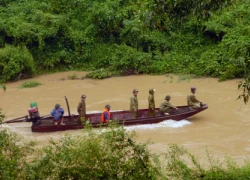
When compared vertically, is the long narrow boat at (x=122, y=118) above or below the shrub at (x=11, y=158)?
below

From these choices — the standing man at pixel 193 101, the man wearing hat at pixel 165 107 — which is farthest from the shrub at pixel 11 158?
the standing man at pixel 193 101

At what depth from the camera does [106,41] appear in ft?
80.0

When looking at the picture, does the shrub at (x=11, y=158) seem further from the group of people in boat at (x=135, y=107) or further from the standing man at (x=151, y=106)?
the standing man at (x=151, y=106)

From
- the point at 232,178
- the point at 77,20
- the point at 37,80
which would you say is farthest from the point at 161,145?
the point at 77,20

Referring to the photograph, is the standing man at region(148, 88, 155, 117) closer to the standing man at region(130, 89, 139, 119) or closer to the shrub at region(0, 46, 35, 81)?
the standing man at region(130, 89, 139, 119)

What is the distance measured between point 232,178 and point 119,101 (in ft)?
32.6

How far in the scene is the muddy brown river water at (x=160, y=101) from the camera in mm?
12164

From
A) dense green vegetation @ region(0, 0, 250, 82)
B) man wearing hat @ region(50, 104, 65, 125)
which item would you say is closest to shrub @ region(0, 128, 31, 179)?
man wearing hat @ region(50, 104, 65, 125)

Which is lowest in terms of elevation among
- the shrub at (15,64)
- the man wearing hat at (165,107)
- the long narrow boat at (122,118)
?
the long narrow boat at (122,118)

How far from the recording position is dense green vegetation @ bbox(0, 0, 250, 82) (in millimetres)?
20734

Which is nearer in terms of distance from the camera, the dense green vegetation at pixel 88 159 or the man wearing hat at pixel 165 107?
the dense green vegetation at pixel 88 159

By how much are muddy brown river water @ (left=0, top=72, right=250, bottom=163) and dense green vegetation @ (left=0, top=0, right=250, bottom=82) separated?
0.93 m

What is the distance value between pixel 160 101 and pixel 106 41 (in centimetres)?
882

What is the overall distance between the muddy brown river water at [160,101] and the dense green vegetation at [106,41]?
0.93 m
